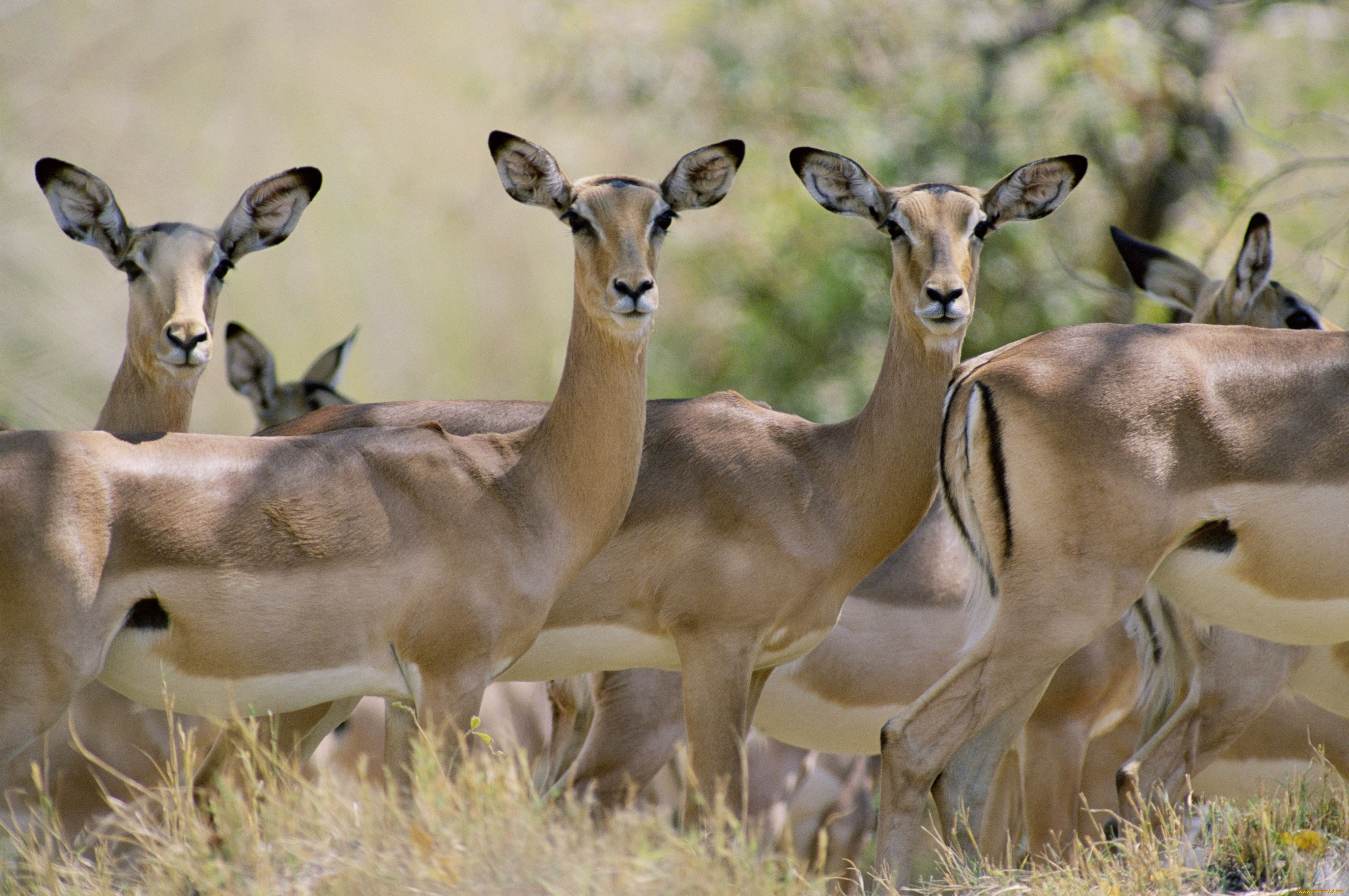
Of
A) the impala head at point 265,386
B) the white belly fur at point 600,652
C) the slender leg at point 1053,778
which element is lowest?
the slender leg at point 1053,778

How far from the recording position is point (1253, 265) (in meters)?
6.85

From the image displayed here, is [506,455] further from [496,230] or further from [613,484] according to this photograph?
[496,230]

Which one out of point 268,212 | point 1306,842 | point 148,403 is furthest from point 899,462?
point 148,403

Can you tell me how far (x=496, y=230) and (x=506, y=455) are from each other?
14237 millimetres

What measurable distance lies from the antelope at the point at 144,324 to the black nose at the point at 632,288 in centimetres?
149

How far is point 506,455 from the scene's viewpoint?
16.9ft

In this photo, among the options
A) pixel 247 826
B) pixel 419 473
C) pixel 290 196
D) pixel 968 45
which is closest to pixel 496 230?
pixel 968 45

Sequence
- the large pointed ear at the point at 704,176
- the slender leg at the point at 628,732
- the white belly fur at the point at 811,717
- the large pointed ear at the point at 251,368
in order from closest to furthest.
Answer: the large pointed ear at the point at 704,176, the slender leg at the point at 628,732, the white belly fur at the point at 811,717, the large pointed ear at the point at 251,368

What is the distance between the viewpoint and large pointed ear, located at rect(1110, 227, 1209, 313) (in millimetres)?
7621

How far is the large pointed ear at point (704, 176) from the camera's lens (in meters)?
5.54

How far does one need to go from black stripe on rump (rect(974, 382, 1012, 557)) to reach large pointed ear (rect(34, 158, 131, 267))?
3.20 m

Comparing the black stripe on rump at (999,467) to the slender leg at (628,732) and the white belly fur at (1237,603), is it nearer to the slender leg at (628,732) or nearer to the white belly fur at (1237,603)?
the white belly fur at (1237,603)

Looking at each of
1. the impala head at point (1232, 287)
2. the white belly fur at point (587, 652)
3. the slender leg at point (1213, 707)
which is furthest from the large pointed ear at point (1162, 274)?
the white belly fur at point (587, 652)

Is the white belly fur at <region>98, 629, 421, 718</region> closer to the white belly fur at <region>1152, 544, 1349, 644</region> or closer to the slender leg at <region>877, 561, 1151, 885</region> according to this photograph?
the slender leg at <region>877, 561, 1151, 885</region>
